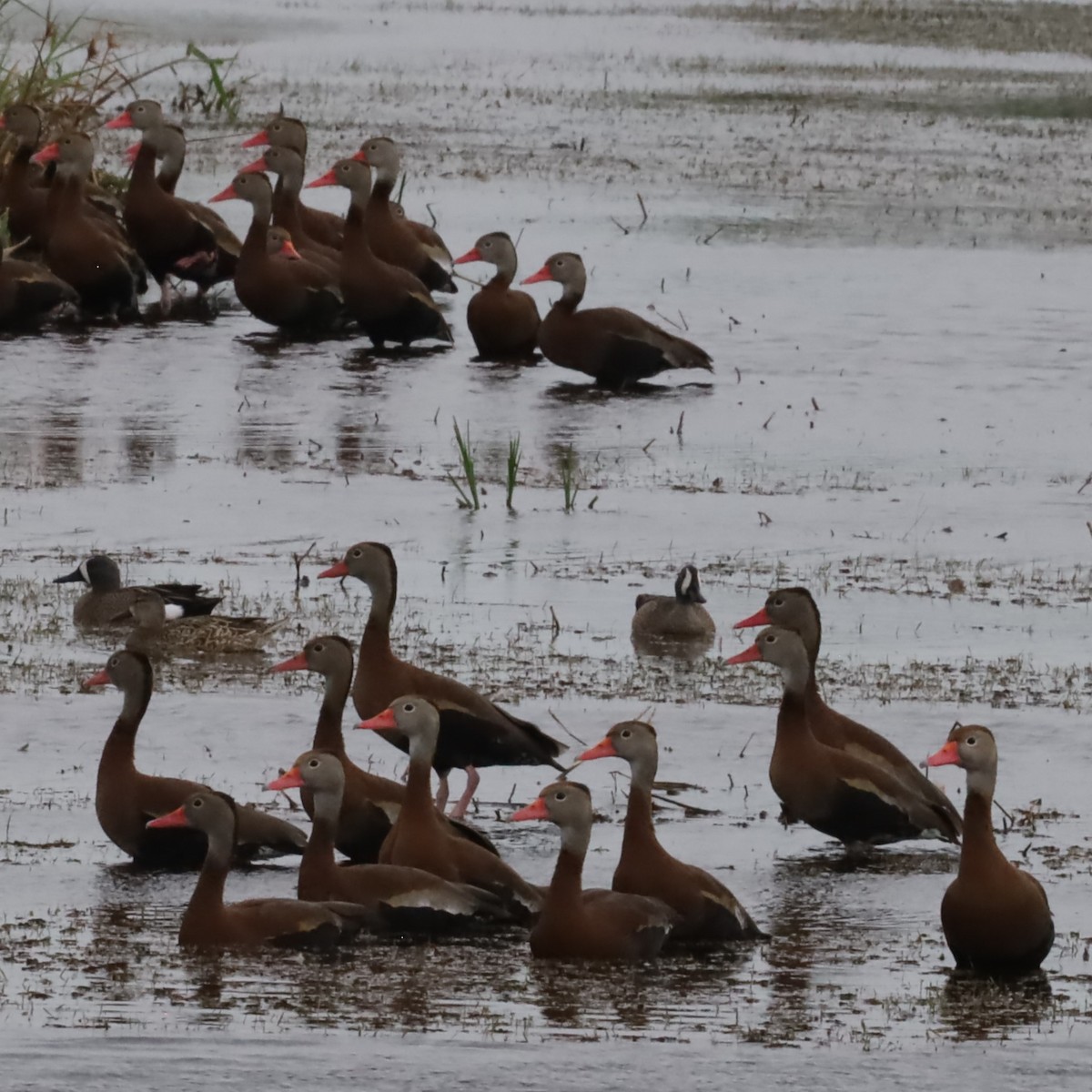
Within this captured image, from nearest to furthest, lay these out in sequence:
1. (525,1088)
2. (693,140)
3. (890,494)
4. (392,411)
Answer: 1. (525,1088)
2. (890,494)
3. (392,411)
4. (693,140)

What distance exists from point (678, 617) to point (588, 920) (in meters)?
3.87

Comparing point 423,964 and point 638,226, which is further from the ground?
point 638,226

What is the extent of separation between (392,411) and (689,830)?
7923mm

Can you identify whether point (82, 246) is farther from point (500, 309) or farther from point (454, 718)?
point (454, 718)

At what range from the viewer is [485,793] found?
31.1 feet

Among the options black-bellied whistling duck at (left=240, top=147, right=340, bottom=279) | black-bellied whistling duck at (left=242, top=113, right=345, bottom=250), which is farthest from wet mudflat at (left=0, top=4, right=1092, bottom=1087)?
black-bellied whistling duck at (left=242, top=113, right=345, bottom=250)

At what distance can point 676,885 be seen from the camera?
749 cm

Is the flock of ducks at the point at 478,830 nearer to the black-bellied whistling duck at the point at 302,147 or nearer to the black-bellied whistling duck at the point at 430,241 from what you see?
the black-bellied whistling duck at the point at 430,241

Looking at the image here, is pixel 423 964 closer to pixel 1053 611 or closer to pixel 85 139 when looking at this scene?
pixel 1053 611

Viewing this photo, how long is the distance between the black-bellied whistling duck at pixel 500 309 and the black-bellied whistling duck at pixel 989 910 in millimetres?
11041

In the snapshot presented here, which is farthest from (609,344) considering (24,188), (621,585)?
(621,585)

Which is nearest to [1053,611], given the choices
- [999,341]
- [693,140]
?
[999,341]

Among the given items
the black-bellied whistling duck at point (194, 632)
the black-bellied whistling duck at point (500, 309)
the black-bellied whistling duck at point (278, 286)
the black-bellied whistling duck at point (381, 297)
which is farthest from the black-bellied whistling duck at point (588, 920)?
the black-bellied whistling duck at point (278, 286)

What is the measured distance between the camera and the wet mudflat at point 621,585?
676 centimetres
